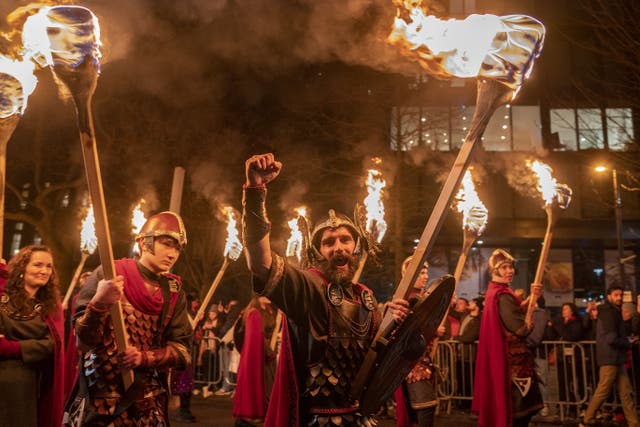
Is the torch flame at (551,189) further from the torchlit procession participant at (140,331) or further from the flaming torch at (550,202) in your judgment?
the torchlit procession participant at (140,331)

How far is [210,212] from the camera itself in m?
26.5

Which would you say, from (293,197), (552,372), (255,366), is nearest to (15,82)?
(255,366)

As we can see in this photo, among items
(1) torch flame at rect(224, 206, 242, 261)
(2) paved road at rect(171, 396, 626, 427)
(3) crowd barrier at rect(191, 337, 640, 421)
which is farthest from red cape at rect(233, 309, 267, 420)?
(3) crowd barrier at rect(191, 337, 640, 421)

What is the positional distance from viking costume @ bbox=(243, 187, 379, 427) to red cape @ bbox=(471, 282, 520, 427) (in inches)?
144

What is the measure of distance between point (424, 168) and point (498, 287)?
1723 centimetres

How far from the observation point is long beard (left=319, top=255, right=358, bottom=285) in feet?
12.4

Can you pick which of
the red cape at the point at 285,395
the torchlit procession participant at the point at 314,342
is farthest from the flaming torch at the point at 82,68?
the red cape at the point at 285,395

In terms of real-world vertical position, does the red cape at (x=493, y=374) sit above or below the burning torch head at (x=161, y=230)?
below

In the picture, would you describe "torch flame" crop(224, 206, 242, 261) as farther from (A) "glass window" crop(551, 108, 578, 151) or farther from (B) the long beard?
(A) "glass window" crop(551, 108, 578, 151)

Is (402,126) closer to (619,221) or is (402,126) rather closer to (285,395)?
(619,221)

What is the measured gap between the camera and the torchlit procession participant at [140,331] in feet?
11.4

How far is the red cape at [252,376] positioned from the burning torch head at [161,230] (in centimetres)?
490

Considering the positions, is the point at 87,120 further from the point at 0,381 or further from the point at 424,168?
the point at 424,168

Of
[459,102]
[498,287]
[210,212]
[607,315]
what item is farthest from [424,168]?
[498,287]
